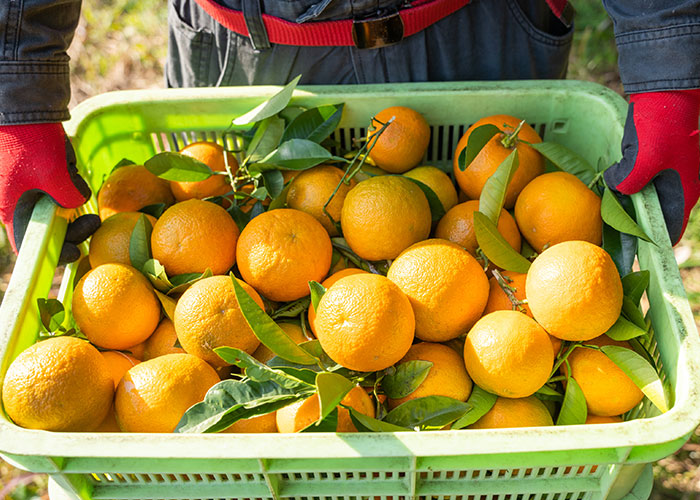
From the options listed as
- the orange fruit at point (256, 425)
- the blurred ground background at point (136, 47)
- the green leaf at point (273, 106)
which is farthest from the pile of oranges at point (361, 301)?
the blurred ground background at point (136, 47)

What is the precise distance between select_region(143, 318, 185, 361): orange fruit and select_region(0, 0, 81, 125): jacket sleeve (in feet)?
1.46

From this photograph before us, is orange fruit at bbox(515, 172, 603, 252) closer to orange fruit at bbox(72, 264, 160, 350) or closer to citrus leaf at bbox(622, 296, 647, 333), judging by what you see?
citrus leaf at bbox(622, 296, 647, 333)

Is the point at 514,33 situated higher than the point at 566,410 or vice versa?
the point at 514,33

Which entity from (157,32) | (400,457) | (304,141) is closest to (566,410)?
(400,457)

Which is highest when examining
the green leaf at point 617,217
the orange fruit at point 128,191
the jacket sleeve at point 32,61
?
the jacket sleeve at point 32,61

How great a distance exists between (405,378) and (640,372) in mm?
346

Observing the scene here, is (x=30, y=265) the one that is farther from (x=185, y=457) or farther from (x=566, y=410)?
(x=566, y=410)

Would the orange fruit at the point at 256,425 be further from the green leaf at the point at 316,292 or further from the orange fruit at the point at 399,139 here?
the orange fruit at the point at 399,139

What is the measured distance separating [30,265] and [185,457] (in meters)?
0.50

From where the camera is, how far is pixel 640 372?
0.87m

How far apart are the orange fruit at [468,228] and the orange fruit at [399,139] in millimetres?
162

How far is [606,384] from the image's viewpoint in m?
0.91

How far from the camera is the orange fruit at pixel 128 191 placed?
1.22 m

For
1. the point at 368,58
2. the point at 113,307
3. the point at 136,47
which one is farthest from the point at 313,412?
the point at 136,47
